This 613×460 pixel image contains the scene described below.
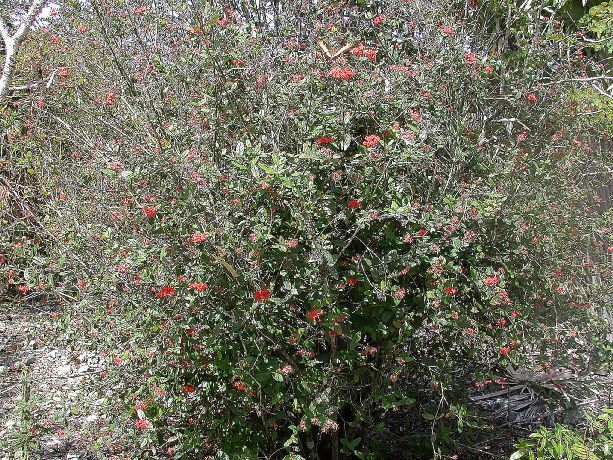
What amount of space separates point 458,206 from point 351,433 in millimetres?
1447

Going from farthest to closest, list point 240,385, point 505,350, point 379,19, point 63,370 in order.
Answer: point 63,370, point 379,19, point 505,350, point 240,385

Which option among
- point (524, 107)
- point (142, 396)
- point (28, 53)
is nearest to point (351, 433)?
point (142, 396)

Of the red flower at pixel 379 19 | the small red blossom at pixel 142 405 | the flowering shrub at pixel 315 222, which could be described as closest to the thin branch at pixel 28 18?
the flowering shrub at pixel 315 222

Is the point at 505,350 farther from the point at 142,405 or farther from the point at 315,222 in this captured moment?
the point at 142,405

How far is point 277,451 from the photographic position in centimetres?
342

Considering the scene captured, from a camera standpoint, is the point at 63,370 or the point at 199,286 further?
the point at 63,370

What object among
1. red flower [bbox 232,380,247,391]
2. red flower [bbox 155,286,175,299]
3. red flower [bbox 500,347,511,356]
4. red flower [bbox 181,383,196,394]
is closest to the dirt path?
red flower [bbox 181,383,196,394]

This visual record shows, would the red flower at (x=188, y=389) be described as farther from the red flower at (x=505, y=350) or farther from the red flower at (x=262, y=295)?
the red flower at (x=505, y=350)

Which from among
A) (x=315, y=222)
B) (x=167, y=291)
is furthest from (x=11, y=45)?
(x=315, y=222)

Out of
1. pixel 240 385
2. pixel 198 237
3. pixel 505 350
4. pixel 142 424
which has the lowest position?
pixel 505 350

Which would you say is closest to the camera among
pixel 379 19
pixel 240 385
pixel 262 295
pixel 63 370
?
pixel 262 295

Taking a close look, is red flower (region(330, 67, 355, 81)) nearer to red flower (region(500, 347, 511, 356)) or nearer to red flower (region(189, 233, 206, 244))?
red flower (region(189, 233, 206, 244))

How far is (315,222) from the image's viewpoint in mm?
2854

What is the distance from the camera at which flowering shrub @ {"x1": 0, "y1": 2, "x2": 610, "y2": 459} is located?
9.34 feet
